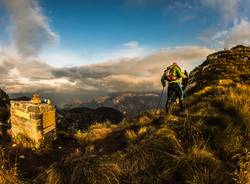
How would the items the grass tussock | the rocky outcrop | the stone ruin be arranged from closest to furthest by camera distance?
the grass tussock, the stone ruin, the rocky outcrop

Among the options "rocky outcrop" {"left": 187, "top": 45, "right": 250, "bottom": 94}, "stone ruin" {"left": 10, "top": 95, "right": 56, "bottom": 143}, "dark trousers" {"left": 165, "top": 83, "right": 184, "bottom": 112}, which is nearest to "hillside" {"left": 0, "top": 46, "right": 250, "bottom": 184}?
"stone ruin" {"left": 10, "top": 95, "right": 56, "bottom": 143}

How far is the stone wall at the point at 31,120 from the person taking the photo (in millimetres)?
11906

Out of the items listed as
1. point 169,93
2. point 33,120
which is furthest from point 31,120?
point 169,93

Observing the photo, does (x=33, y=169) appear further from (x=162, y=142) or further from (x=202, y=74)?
(x=202, y=74)

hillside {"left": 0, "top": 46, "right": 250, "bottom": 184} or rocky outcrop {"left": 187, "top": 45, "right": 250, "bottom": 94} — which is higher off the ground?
rocky outcrop {"left": 187, "top": 45, "right": 250, "bottom": 94}

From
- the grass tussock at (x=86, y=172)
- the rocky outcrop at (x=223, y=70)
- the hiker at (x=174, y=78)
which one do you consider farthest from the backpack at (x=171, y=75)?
the grass tussock at (x=86, y=172)

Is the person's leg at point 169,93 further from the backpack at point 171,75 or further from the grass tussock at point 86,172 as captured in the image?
the grass tussock at point 86,172

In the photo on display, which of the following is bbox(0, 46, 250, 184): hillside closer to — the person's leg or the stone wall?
the stone wall

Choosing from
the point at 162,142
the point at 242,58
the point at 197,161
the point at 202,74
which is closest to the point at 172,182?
the point at 197,161

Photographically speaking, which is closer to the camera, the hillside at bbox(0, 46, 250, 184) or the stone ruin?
the hillside at bbox(0, 46, 250, 184)

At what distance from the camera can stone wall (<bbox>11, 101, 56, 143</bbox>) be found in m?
11.9

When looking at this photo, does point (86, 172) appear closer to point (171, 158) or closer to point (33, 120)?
point (171, 158)

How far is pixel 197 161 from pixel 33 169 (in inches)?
196

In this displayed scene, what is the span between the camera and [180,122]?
10172 millimetres
